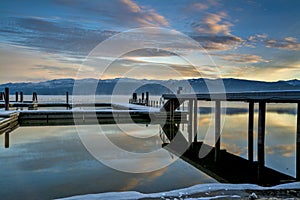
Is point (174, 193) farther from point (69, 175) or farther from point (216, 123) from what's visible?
point (216, 123)

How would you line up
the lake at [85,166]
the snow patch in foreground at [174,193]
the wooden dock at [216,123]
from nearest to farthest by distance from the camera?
the snow patch in foreground at [174,193]
the lake at [85,166]
the wooden dock at [216,123]

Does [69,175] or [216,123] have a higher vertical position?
[216,123]

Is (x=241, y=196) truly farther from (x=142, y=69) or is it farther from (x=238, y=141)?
(x=142, y=69)

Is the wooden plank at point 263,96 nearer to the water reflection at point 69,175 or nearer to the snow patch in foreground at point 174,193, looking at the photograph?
the snow patch in foreground at point 174,193

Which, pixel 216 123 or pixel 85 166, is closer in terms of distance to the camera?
pixel 85 166

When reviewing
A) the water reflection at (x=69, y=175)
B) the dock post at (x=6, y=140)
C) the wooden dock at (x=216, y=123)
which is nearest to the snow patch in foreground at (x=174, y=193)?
the water reflection at (x=69, y=175)

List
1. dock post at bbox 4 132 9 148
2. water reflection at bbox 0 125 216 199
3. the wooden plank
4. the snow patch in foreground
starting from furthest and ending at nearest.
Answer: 1. dock post at bbox 4 132 9 148
2. the wooden plank
3. water reflection at bbox 0 125 216 199
4. the snow patch in foreground

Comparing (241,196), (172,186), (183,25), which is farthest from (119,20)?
(241,196)

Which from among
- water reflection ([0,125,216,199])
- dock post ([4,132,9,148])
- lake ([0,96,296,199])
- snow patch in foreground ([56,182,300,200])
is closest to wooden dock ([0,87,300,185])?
dock post ([4,132,9,148])

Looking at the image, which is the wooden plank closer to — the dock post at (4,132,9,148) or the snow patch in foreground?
the snow patch in foreground

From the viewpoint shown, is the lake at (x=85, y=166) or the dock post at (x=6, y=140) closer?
the lake at (x=85, y=166)

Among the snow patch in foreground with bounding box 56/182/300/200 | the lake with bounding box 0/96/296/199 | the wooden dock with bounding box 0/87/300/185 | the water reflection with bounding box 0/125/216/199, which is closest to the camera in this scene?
the snow patch in foreground with bounding box 56/182/300/200

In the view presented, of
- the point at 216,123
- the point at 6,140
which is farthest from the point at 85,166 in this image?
the point at 216,123

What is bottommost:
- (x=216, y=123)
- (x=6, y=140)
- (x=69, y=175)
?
(x=69, y=175)
